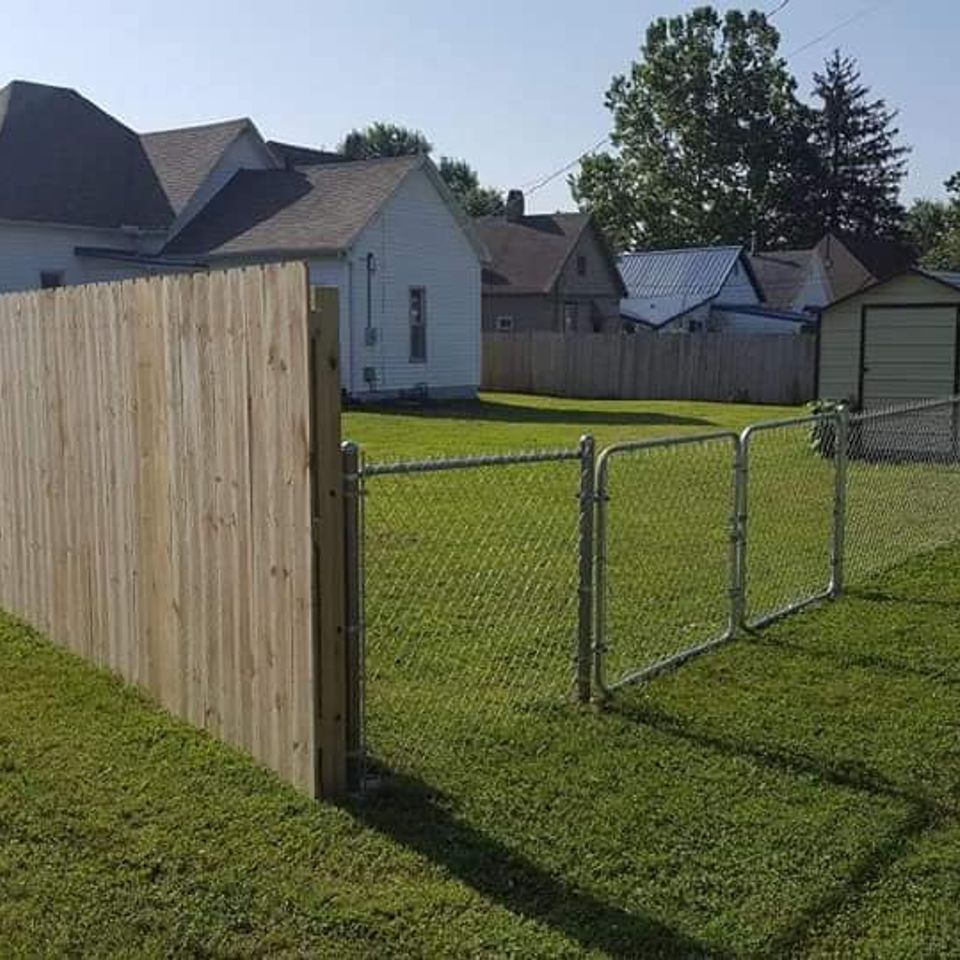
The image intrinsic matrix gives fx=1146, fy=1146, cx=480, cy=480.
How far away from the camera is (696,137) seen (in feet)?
197

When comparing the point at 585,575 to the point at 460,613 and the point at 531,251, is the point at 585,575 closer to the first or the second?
the point at 460,613

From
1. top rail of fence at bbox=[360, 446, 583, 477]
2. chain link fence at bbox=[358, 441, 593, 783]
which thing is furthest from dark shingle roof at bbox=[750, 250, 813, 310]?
top rail of fence at bbox=[360, 446, 583, 477]

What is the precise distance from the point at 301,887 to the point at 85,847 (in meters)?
0.78

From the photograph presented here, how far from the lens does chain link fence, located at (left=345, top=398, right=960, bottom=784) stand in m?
4.80

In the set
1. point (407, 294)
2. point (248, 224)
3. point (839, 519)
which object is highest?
point (248, 224)

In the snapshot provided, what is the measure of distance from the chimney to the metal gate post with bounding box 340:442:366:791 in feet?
121

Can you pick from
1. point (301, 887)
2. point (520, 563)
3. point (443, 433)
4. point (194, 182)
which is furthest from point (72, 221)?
point (301, 887)

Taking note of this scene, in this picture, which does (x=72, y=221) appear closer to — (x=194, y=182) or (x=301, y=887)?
(x=194, y=182)

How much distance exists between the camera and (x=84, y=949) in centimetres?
311

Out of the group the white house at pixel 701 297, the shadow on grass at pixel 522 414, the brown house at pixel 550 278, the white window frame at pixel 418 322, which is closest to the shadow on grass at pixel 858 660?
the shadow on grass at pixel 522 414

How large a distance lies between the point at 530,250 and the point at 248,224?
16.2m

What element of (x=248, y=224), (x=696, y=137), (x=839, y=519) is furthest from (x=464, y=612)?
(x=696, y=137)

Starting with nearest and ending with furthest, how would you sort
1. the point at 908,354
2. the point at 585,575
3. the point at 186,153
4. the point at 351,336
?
the point at 585,575 < the point at 908,354 < the point at 351,336 < the point at 186,153

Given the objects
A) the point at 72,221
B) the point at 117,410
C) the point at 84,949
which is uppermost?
the point at 72,221
